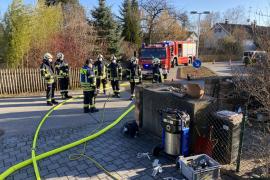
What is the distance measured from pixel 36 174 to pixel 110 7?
21.5 meters

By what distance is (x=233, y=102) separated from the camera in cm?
790

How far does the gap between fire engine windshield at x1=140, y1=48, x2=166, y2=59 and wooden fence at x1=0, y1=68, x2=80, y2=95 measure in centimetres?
835

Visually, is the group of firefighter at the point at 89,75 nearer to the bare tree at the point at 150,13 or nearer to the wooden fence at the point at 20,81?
the wooden fence at the point at 20,81

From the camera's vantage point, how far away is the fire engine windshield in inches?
733

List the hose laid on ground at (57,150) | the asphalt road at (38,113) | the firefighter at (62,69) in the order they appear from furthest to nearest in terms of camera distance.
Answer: the firefighter at (62,69) < the asphalt road at (38,113) < the hose laid on ground at (57,150)

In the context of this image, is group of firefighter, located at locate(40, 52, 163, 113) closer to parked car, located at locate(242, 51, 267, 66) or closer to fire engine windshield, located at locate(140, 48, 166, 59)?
parked car, located at locate(242, 51, 267, 66)

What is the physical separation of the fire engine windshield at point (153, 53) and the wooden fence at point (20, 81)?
8.35 metres

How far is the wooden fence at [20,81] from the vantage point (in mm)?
12344

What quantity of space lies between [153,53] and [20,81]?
9889 mm

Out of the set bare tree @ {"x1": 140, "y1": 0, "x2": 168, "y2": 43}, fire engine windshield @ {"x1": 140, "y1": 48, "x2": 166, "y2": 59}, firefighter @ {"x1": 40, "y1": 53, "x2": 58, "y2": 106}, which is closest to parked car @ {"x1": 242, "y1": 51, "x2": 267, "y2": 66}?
firefighter @ {"x1": 40, "y1": 53, "x2": 58, "y2": 106}

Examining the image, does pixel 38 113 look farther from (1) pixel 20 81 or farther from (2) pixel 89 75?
(1) pixel 20 81

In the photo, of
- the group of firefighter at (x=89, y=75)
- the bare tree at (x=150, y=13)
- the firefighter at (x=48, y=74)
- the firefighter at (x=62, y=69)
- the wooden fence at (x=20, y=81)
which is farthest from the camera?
the bare tree at (x=150, y=13)

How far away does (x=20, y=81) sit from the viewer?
12.6 meters

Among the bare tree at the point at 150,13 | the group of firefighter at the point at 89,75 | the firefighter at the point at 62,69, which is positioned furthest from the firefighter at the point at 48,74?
the bare tree at the point at 150,13
